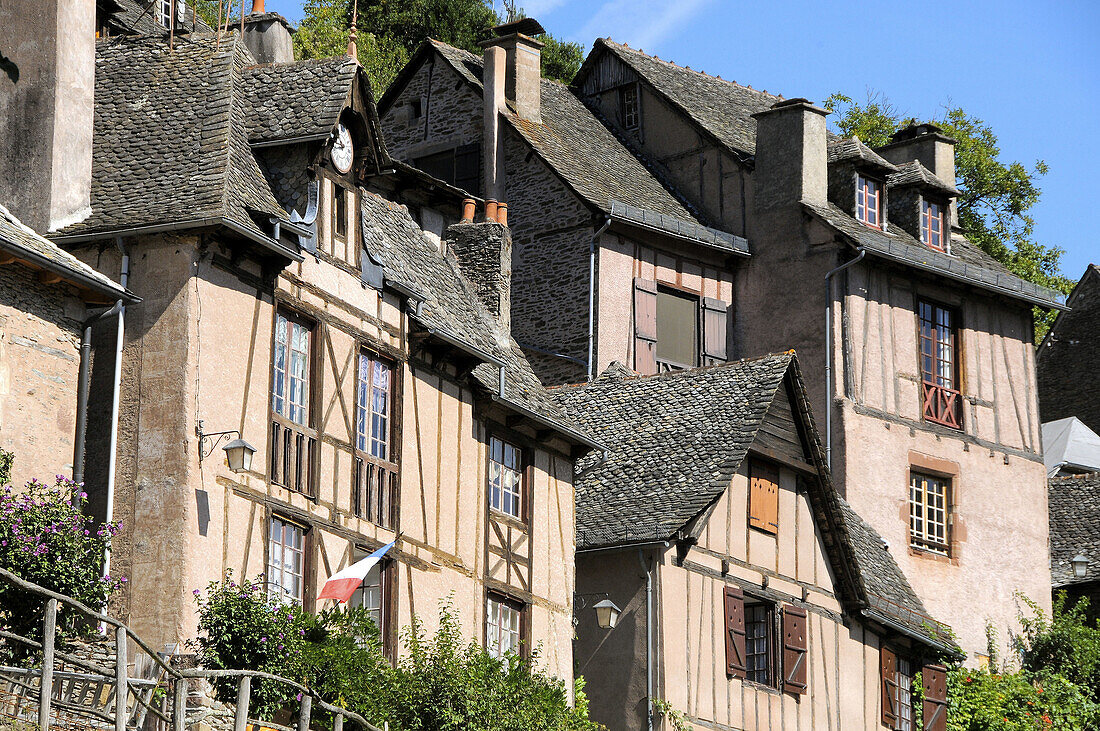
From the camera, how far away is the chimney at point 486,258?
25.4 m

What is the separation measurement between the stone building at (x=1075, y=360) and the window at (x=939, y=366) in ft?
30.2

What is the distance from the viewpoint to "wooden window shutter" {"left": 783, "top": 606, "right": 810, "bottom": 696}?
2598 centimetres

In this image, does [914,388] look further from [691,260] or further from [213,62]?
[213,62]

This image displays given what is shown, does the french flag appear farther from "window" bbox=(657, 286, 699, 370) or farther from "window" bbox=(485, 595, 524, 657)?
"window" bbox=(657, 286, 699, 370)

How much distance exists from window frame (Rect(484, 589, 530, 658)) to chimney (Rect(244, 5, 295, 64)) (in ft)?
24.9

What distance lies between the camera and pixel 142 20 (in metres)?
25.4

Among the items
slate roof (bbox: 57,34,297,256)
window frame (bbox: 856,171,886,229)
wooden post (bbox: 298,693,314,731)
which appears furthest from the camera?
window frame (bbox: 856,171,886,229)

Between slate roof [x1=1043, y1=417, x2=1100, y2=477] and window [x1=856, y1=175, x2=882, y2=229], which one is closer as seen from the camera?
window [x1=856, y1=175, x2=882, y2=229]

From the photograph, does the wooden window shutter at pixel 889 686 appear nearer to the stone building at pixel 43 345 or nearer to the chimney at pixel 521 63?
the chimney at pixel 521 63

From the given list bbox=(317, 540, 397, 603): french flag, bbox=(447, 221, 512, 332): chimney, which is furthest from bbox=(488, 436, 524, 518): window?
bbox=(317, 540, 397, 603): french flag

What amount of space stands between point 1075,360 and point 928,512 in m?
11.6

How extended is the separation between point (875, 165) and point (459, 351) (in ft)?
42.8

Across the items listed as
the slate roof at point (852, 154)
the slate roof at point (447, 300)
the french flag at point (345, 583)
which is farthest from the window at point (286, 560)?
the slate roof at point (852, 154)

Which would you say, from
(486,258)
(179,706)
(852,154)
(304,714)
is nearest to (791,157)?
(852,154)
